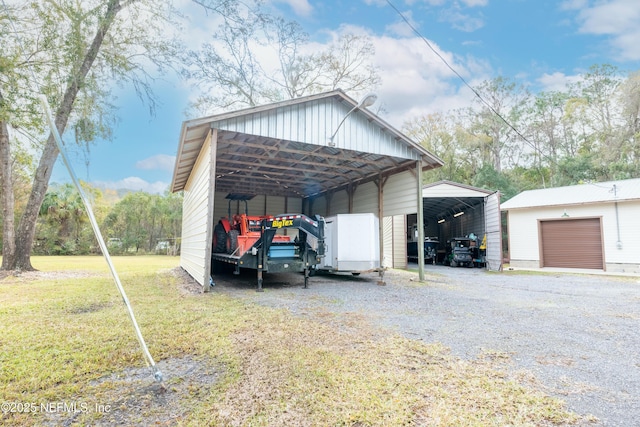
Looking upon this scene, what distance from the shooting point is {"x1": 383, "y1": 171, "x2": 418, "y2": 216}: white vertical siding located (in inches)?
384

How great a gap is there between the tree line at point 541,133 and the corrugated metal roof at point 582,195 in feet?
23.6

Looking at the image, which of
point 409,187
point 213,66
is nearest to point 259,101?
point 213,66

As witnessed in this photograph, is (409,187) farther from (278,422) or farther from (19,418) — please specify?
(19,418)

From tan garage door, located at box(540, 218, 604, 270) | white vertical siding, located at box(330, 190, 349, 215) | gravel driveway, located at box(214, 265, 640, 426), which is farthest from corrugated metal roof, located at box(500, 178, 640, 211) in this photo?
white vertical siding, located at box(330, 190, 349, 215)

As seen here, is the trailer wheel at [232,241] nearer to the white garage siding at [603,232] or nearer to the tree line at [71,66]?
the tree line at [71,66]

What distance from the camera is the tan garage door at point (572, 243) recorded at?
43.6ft

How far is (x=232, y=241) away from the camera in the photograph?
30.2 feet

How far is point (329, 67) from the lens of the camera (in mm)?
20281

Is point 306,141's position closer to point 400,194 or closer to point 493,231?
point 400,194

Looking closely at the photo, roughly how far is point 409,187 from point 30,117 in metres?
11.7

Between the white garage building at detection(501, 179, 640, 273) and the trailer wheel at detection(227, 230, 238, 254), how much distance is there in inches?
524

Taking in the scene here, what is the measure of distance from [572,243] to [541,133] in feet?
57.0

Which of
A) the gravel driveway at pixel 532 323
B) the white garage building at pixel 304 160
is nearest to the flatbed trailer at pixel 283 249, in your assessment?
the gravel driveway at pixel 532 323

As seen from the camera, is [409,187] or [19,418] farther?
[409,187]
